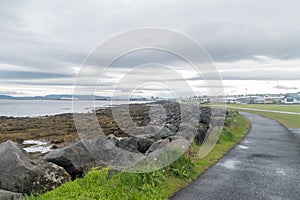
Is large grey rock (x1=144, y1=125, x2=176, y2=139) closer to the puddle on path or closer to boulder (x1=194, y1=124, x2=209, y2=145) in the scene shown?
boulder (x1=194, y1=124, x2=209, y2=145)

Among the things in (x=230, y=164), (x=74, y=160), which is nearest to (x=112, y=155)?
(x=74, y=160)

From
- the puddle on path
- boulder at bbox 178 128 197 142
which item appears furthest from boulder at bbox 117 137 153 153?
the puddle on path

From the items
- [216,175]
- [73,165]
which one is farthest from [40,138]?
[216,175]

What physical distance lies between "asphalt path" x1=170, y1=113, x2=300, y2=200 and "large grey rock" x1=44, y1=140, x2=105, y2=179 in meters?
3.39

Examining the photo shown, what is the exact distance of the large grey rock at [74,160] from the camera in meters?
9.09

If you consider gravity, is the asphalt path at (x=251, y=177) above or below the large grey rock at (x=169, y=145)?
below

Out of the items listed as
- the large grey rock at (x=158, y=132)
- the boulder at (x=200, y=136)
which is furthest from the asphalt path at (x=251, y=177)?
the large grey rock at (x=158, y=132)

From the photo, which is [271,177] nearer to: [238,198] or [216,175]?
[216,175]

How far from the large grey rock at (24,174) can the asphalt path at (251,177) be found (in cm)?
334

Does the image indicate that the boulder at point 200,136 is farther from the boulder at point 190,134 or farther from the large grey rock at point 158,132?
the large grey rock at point 158,132

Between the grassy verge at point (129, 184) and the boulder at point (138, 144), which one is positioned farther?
the boulder at point (138, 144)

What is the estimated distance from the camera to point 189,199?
287 inches

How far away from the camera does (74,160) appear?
9352mm

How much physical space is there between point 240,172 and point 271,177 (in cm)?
102
